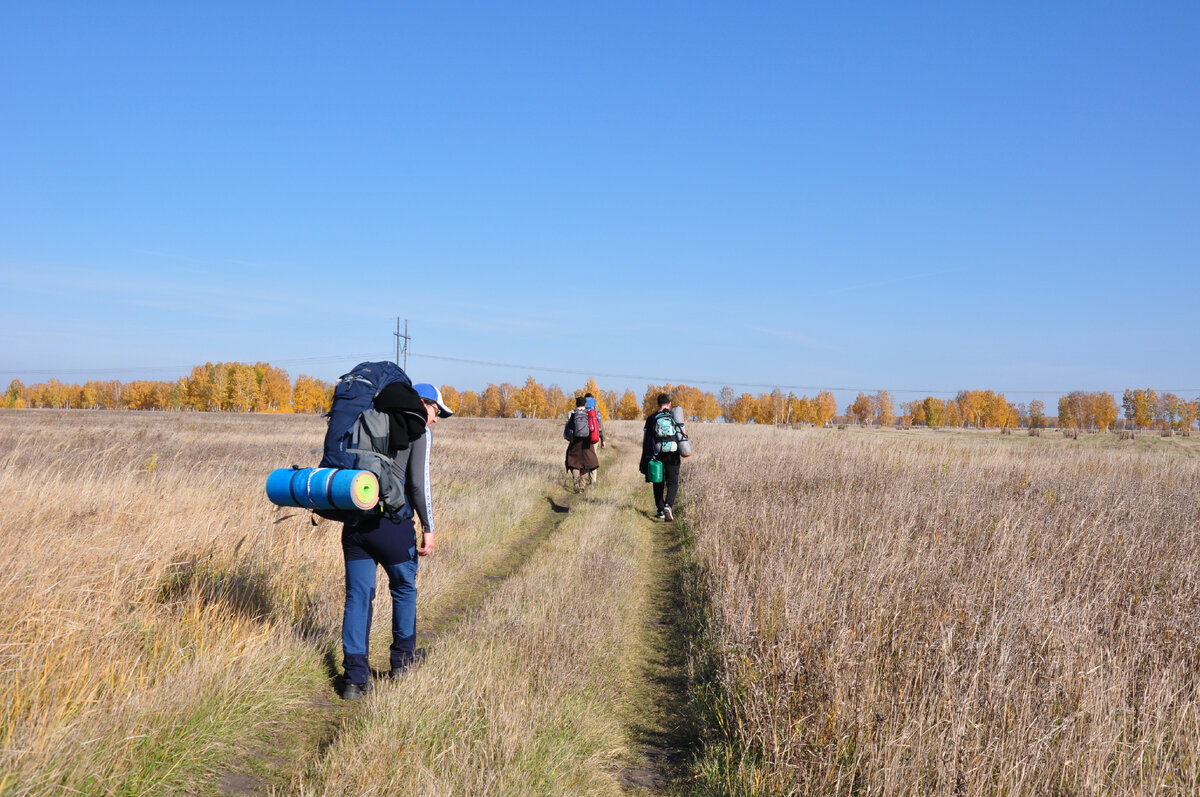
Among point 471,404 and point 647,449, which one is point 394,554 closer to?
point 647,449

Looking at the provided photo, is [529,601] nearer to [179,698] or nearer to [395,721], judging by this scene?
[395,721]

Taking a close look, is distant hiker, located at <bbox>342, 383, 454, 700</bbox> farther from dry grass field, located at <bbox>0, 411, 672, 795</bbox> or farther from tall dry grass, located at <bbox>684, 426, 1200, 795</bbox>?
tall dry grass, located at <bbox>684, 426, 1200, 795</bbox>

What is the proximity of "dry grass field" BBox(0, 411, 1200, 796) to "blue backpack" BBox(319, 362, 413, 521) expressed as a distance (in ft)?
4.01

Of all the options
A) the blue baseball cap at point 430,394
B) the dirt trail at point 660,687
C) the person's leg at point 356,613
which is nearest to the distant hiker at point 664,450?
the dirt trail at point 660,687

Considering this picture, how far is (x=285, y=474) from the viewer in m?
4.27

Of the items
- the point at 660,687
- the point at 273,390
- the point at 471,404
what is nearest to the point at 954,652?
the point at 660,687

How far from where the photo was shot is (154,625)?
4559mm

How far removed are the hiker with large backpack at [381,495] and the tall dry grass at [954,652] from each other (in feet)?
7.35

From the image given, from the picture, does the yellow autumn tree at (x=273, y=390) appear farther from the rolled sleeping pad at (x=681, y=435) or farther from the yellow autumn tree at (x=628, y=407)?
the rolled sleeping pad at (x=681, y=435)

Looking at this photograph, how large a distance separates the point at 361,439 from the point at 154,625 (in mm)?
1969

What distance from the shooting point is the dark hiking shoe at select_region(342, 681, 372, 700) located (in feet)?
14.8

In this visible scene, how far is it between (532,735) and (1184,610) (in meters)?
4.85

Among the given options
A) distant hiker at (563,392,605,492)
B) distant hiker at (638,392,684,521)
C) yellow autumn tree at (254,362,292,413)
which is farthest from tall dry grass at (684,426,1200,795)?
yellow autumn tree at (254,362,292,413)

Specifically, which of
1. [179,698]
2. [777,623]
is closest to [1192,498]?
[777,623]
